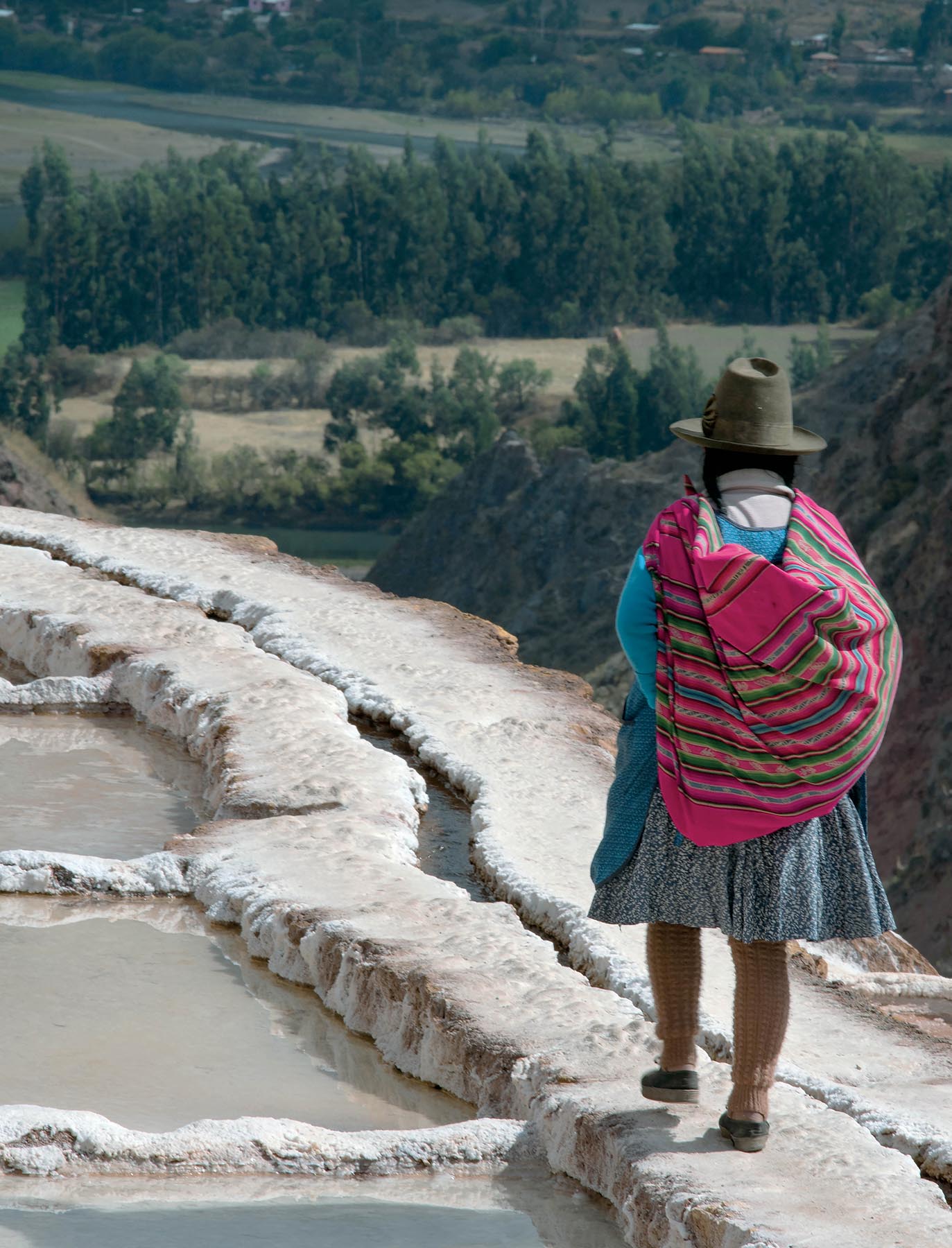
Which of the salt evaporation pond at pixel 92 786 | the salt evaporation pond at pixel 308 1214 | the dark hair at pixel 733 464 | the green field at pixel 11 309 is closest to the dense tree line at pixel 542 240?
the green field at pixel 11 309

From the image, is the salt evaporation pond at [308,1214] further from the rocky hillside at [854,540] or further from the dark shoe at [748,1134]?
the rocky hillside at [854,540]

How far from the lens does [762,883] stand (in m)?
2.53

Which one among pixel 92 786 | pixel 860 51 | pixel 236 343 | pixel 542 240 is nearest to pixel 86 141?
pixel 236 343

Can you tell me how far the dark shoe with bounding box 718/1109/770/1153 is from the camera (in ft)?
8.41

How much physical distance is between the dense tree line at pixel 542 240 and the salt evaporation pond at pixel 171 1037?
2852 inches

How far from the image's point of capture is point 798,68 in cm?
10062

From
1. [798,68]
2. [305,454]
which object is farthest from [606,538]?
[798,68]

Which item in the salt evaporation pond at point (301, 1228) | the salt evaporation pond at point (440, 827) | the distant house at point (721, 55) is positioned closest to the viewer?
the salt evaporation pond at point (301, 1228)

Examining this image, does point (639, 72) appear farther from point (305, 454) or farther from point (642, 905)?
point (642, 905)

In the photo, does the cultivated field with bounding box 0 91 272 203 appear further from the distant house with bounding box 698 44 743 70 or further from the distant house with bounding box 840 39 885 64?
the distant house with bounding box 840 39 885 64

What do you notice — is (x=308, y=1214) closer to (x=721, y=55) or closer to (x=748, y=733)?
(x=748, y=733)

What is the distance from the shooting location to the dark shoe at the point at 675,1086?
8.95 ft

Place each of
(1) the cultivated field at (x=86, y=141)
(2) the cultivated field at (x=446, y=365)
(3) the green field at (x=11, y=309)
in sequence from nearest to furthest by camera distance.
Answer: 1. (2) the cultivated field at (x=446, y=365)
2. (3) the green field at (x=11, y=309)
3. (1) the cultivated field at (x=86, y=141)

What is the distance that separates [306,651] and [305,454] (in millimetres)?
54843
